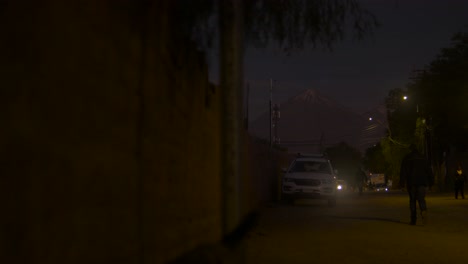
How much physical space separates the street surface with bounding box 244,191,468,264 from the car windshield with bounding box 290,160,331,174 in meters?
8.45

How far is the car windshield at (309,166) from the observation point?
89.6 ft

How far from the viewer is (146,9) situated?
668 cm

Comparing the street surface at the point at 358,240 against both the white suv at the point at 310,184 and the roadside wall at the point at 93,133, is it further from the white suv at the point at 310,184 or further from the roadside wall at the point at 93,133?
the white suv at the point at 310,184

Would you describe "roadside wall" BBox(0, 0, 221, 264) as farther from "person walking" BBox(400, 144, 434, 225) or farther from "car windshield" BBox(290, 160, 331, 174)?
"car windshield" BBox(290, 160, 331, 174)

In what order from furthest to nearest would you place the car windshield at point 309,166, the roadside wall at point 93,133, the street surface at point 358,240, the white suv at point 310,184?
1. the car windshield at point 309,166
2. the white suv at point 310,184
3. the street surface at point 358,240
4. the roadside wall at point 93,133

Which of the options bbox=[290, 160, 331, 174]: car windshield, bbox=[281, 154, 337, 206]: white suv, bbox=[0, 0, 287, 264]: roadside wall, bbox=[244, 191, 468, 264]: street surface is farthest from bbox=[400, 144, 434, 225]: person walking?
bbox=[290, 160, 331, 174]: car windshield

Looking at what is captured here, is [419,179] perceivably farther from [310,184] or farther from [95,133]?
[95,133]

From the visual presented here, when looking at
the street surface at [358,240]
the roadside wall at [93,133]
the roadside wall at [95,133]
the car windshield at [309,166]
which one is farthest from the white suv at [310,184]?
the roadside wall at [93,133]

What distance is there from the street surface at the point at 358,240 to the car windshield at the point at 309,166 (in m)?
8.45

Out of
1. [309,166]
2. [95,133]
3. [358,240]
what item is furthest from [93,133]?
[309,166]

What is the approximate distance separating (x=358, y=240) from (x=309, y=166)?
14.9m

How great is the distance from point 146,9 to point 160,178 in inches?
70.3

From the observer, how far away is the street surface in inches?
408

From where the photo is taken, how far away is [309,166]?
2752 centimetres
